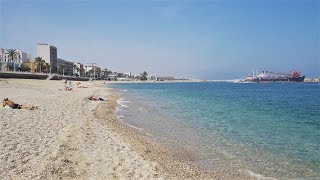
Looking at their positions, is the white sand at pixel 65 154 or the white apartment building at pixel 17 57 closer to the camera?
the white sand at pixel 65 154

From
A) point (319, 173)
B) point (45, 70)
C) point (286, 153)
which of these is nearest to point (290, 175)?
point (319, 173)

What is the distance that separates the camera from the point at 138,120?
2184 centimetres

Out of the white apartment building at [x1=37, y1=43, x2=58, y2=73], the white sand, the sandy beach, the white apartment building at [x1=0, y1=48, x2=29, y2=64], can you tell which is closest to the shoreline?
the sandy beach

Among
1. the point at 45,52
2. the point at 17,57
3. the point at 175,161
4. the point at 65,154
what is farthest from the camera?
the point at 45,52

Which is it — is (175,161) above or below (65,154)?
below

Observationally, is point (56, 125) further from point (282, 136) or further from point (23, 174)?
point (282, 136)

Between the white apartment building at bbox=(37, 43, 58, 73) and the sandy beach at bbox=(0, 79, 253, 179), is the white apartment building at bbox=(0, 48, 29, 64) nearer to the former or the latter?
the white apartment building at bbox=(37, 43, 58, 73)

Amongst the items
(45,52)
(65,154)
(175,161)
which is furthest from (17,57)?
(175,161)

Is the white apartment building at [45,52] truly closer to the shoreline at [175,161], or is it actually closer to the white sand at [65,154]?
the white sand at [65,154]

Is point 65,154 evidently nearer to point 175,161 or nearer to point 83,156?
point 83,156

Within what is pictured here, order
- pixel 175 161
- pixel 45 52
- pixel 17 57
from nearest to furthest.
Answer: pixel 175 161 → pixel 17 57 → pixel 45 52

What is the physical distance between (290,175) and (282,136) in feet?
24.0

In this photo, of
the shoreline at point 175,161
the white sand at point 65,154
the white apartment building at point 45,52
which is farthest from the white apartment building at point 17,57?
the shoreline at point 175,161

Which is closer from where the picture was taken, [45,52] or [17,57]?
[17,57]
